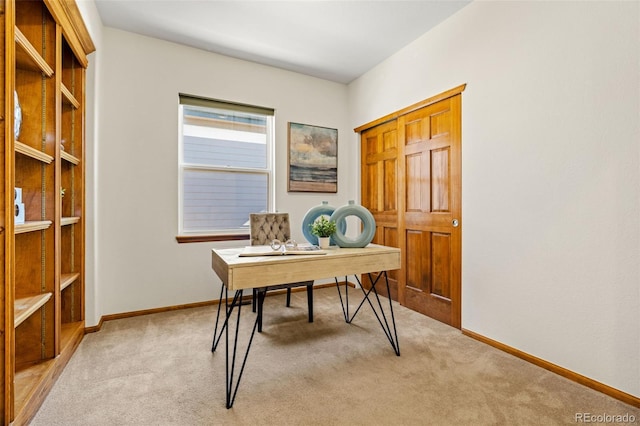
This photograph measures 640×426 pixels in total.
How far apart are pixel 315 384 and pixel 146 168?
2.64m

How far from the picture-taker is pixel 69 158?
229cm

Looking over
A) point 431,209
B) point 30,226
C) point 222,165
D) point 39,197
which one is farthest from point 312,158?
point 30,226

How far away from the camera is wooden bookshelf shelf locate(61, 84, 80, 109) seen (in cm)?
218

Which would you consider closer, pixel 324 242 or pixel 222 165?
pixel 324 242

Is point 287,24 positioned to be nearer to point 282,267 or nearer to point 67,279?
point 282,267

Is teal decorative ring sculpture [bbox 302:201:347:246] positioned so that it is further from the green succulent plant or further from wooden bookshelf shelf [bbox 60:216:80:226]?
wooden bookshelf shelf [bbox 60:216:80:226]

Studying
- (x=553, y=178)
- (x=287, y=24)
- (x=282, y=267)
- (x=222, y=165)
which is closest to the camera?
(x=282, y=267)

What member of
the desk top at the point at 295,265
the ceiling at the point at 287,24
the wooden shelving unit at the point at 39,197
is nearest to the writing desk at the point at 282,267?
the desk top at the point at 295,265

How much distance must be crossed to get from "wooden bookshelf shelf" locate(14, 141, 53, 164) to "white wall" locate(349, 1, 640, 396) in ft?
9.79

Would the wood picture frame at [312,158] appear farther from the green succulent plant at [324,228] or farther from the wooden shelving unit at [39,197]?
the wooden shelving unit at [39,197]

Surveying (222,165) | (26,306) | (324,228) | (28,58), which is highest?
(28,58)

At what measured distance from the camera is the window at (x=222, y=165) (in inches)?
134

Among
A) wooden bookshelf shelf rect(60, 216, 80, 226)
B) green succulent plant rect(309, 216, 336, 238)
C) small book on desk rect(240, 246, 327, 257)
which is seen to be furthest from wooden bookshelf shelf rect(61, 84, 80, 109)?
green succulent plant rect(309, 216, 336, 238)

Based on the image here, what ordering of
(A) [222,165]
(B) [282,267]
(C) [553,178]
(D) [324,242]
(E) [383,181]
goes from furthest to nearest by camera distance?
(E) [383,181], (A) [222,165], (D) [324,242], (C) [553,178], (B) [282,267]
